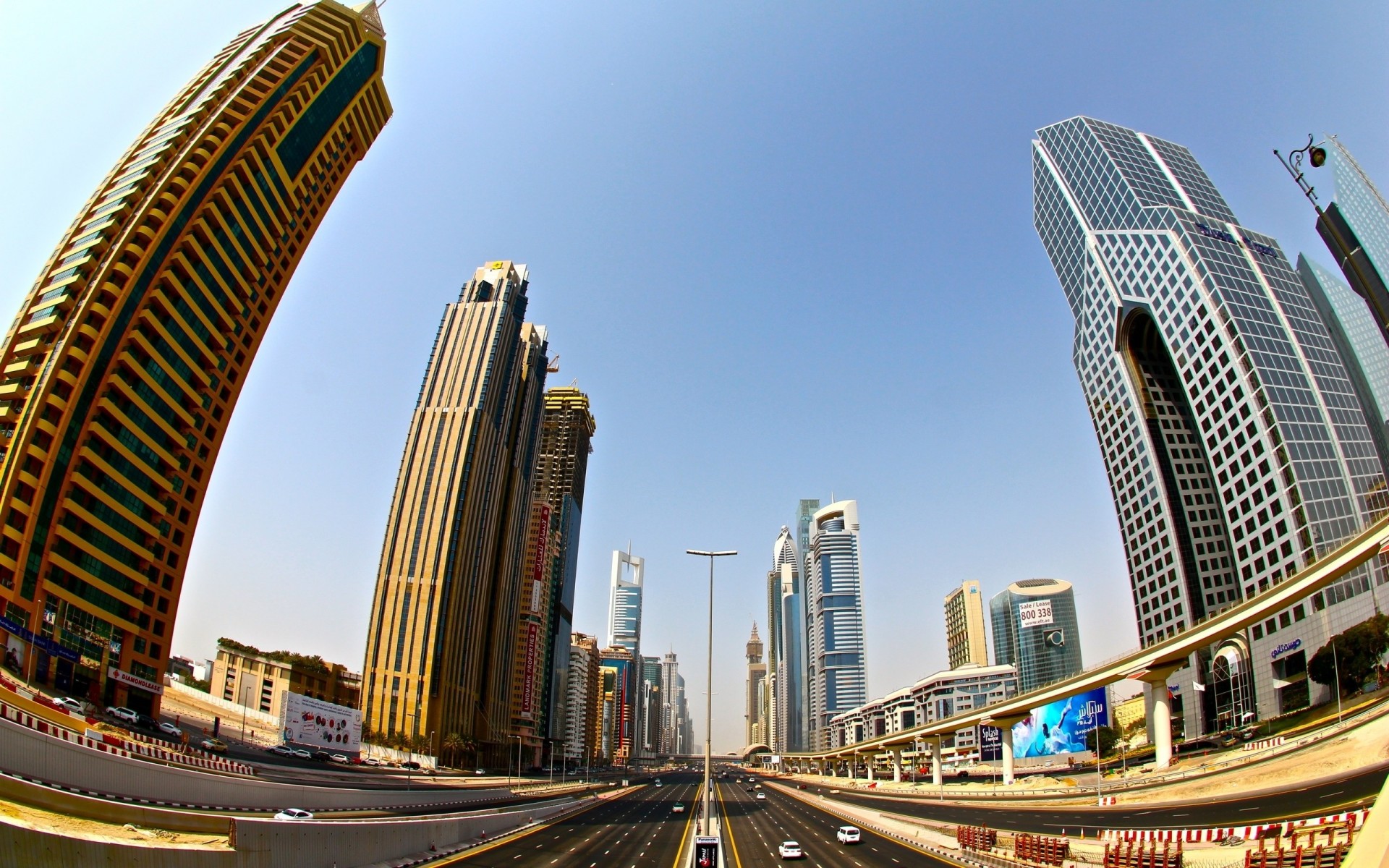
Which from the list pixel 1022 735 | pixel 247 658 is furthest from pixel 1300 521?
pixel 247 658

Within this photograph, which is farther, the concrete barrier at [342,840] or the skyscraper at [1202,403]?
the skyscraper at [1202,403]

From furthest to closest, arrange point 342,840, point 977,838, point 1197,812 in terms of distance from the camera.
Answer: point 1197,812 → point 977,838 → point 342,840

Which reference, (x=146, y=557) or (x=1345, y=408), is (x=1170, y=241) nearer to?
(x=1345, y=408)

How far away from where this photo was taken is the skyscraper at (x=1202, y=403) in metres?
91.9

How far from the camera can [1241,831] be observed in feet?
97.6

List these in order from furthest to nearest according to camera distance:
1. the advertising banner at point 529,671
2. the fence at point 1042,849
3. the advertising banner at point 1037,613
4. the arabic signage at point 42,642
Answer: the advertising banner at point 529,671, the advertising banner at point 1037,613, the arabic signage at point 42,642, the fence at point 1042,849

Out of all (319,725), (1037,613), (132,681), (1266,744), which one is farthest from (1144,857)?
(1037,613)

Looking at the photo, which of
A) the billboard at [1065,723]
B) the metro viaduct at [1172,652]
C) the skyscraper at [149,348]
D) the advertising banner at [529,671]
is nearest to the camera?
the metro viaduct at [1172,652]

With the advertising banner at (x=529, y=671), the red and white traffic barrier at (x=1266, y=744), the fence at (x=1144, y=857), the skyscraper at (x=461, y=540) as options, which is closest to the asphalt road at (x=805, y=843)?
the fence at (x=1144, y=857)

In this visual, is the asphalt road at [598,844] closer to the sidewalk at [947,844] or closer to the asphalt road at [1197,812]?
the sidewalk at [947,844]

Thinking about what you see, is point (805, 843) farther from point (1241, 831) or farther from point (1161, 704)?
point (1161, 704)

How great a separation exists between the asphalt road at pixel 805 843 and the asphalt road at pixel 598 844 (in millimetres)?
4261

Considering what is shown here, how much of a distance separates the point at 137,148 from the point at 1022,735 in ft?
417

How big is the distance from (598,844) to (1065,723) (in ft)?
203
